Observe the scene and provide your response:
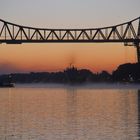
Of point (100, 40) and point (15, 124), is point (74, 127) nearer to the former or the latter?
point (15, 124)

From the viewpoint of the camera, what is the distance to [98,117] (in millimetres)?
54375

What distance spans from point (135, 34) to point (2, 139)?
279 ft

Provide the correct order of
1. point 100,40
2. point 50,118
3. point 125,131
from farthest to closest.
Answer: point 100,40
point 50,118
point 125,131

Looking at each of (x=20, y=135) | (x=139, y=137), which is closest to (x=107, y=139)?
(x=139, y=137)

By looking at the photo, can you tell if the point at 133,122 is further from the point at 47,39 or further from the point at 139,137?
the point at 47,39

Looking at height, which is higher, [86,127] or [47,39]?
[47,39]

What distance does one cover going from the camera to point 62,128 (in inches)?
1713

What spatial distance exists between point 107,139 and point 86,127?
7.28 meters

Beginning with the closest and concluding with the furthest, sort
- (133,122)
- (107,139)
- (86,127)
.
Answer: (107,139) → (86,127) → (133,122)

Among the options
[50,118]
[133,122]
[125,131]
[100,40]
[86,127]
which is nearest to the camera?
[125,131]

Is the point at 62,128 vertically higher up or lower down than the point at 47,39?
lower down

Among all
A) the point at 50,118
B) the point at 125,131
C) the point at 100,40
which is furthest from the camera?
the point at 100,40

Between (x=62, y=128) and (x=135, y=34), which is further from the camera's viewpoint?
(x=135, y=34)

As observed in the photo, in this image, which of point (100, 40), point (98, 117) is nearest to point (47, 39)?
point (100, 40)
